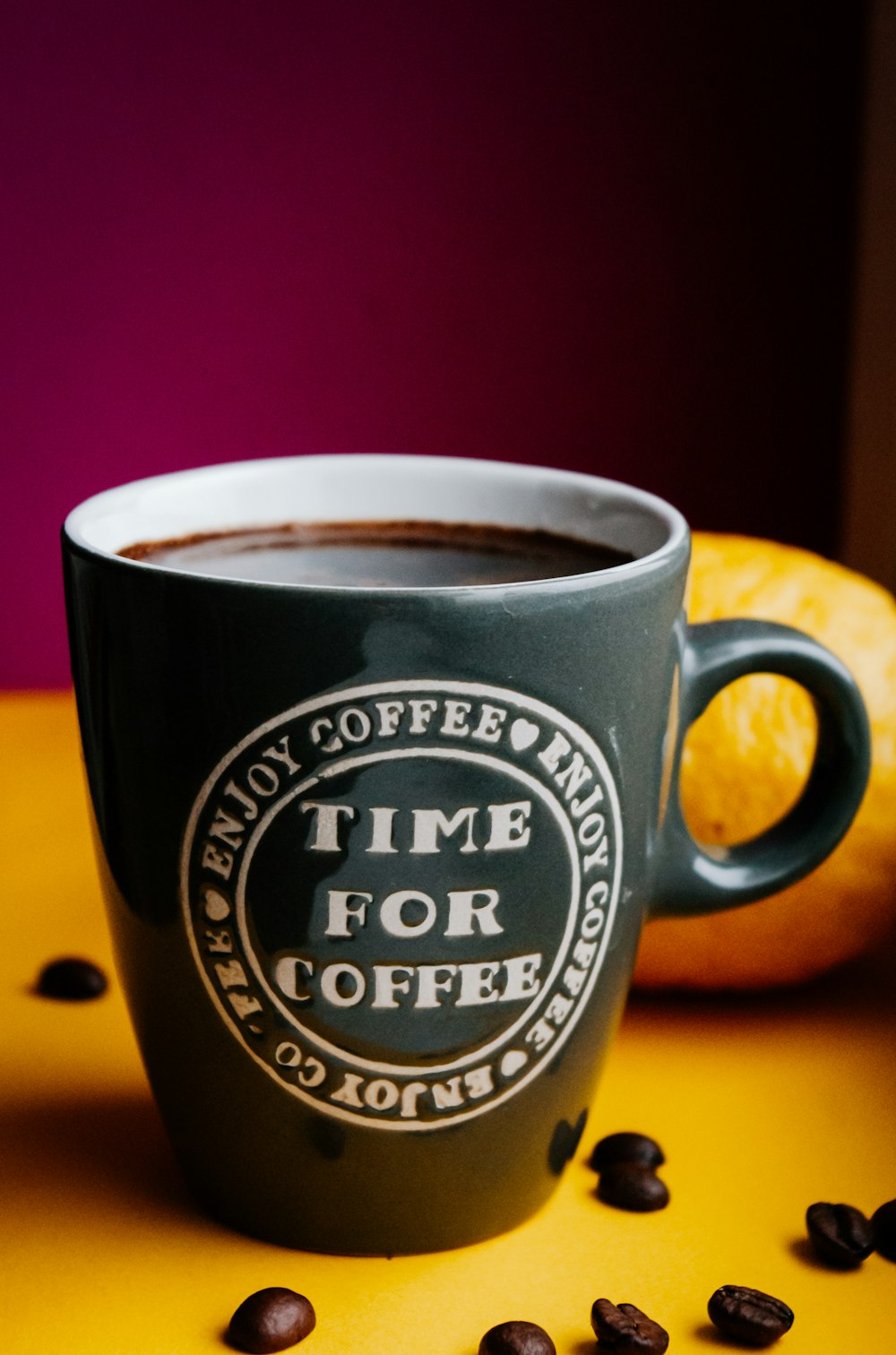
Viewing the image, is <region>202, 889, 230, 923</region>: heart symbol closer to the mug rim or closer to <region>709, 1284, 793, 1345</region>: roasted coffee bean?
the mug rim

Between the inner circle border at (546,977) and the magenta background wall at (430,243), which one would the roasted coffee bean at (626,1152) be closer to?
the inner circle border at (546,977)

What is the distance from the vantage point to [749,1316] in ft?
1.99

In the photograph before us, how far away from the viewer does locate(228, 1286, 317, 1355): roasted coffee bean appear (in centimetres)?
60

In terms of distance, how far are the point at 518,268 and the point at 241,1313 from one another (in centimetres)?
96

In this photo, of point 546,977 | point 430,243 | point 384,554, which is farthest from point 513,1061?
point 430,243

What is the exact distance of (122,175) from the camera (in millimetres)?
1298

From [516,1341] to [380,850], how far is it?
19 centimetres

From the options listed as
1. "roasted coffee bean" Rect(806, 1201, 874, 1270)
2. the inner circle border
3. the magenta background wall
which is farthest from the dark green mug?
the magenta background wall

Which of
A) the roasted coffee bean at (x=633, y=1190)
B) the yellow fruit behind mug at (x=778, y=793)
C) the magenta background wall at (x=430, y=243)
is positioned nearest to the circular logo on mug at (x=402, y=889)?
the roasted coffee bean at (x=633, y=1190)

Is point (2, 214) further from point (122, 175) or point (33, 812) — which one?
point (33, 812)

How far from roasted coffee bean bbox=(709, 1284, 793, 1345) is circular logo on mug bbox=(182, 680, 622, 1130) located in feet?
0.40

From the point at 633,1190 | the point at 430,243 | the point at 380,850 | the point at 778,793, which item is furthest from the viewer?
the point at 430,243

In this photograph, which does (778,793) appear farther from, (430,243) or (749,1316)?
(430,243)

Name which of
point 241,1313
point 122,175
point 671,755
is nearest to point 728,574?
point 671,755
